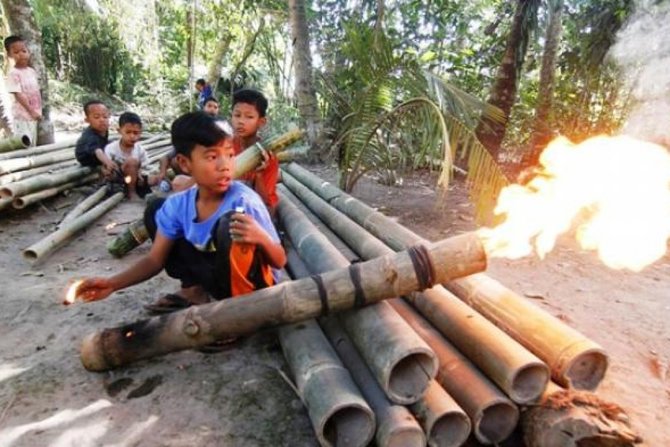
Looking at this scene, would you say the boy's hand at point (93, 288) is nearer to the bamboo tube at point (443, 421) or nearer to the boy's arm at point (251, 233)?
the boy's arm at point (251, 233)

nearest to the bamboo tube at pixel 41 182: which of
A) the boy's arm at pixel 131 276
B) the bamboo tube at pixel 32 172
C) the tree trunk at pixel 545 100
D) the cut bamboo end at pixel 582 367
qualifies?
the bamboo tube at pixel 32 172

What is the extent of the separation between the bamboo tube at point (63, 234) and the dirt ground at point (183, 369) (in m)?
0.12

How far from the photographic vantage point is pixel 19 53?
19.9ft

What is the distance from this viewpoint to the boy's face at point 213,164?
239 centimetres

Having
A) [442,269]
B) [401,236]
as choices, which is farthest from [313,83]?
[442,269]

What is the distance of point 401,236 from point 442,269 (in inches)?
46.4

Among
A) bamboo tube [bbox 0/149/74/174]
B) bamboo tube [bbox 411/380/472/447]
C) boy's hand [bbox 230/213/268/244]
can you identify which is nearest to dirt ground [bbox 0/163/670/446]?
bamboo tube [bbox 411/380/472/447]

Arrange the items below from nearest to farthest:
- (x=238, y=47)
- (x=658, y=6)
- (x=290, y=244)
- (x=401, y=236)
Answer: (x=401, y=236) < (x=290, y=244) < (x=658, y=6) < (x=238, y=47)

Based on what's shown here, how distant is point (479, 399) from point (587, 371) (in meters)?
0.58

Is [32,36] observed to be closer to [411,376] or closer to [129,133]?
[129,133]

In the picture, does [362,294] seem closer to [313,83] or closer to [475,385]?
[475,385]

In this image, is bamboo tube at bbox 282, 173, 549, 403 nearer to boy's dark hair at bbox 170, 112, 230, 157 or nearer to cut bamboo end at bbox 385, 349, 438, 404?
cut bamboo end at bbox 385, 349, 438, 404

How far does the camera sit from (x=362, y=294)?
2221 mm

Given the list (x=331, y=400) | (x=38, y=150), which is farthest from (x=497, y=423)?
(x=38, y=150)
